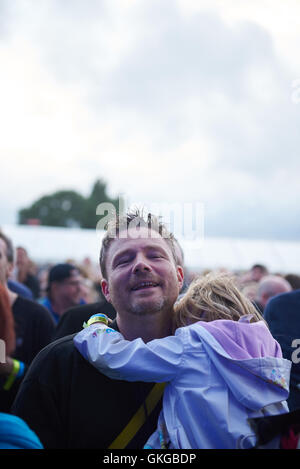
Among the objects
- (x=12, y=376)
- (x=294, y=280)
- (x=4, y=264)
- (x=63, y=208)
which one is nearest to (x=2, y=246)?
(x=4, y=264)

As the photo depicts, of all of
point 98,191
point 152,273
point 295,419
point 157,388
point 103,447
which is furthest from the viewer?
point 98,191

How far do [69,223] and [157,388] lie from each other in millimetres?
53310

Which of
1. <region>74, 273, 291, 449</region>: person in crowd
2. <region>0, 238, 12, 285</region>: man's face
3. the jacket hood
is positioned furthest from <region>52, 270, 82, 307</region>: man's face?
the jacket hood

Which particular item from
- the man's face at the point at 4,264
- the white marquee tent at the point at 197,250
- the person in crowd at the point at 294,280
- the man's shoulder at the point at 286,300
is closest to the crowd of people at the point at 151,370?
the man's shoulder at the point at 286,300

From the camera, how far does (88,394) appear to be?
5.15ft

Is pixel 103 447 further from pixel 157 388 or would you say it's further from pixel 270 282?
pixel 270 282

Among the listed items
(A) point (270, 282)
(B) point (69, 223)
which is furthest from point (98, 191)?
(A) point (270, 282)

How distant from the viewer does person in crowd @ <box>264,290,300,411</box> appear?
8.04 feet

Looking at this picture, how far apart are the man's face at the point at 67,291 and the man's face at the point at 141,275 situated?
2.49 metres

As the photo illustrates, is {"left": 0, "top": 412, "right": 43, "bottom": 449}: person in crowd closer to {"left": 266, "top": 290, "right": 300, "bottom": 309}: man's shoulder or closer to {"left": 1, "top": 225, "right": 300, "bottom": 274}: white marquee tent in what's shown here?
{"left": 266, "top": 290, "right": 300, "bottom": 309}: man's shoulder

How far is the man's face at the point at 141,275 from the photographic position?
175cm

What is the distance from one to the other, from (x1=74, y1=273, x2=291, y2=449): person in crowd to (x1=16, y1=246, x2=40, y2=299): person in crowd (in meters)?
4.67

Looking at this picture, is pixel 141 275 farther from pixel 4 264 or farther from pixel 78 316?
pixel 4 264

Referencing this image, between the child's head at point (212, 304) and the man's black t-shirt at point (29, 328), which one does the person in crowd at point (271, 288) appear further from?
the child's head at point (212, 304)
